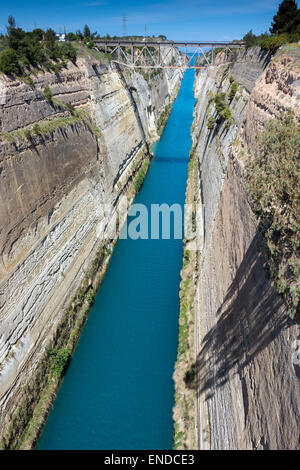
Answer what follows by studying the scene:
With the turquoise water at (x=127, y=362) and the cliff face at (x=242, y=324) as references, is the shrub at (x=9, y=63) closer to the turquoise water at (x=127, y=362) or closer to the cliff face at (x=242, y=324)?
the cliff face at (x=242, y=324)

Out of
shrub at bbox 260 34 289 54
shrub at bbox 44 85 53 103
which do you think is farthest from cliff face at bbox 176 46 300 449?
shrub at bbox 44 85 53 103

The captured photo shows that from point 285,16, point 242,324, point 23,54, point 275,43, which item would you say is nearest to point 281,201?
point 242,324

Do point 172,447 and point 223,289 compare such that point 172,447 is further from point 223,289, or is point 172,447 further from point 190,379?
point 223,289

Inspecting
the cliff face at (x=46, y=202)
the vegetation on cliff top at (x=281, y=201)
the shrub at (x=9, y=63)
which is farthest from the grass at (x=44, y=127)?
the vegetation on cliff top at (x=281, y=201)

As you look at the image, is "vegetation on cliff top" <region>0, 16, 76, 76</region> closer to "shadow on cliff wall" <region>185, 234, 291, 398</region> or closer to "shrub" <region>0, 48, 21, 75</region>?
"shrub" <region>0, 48, 21, 75</region>
